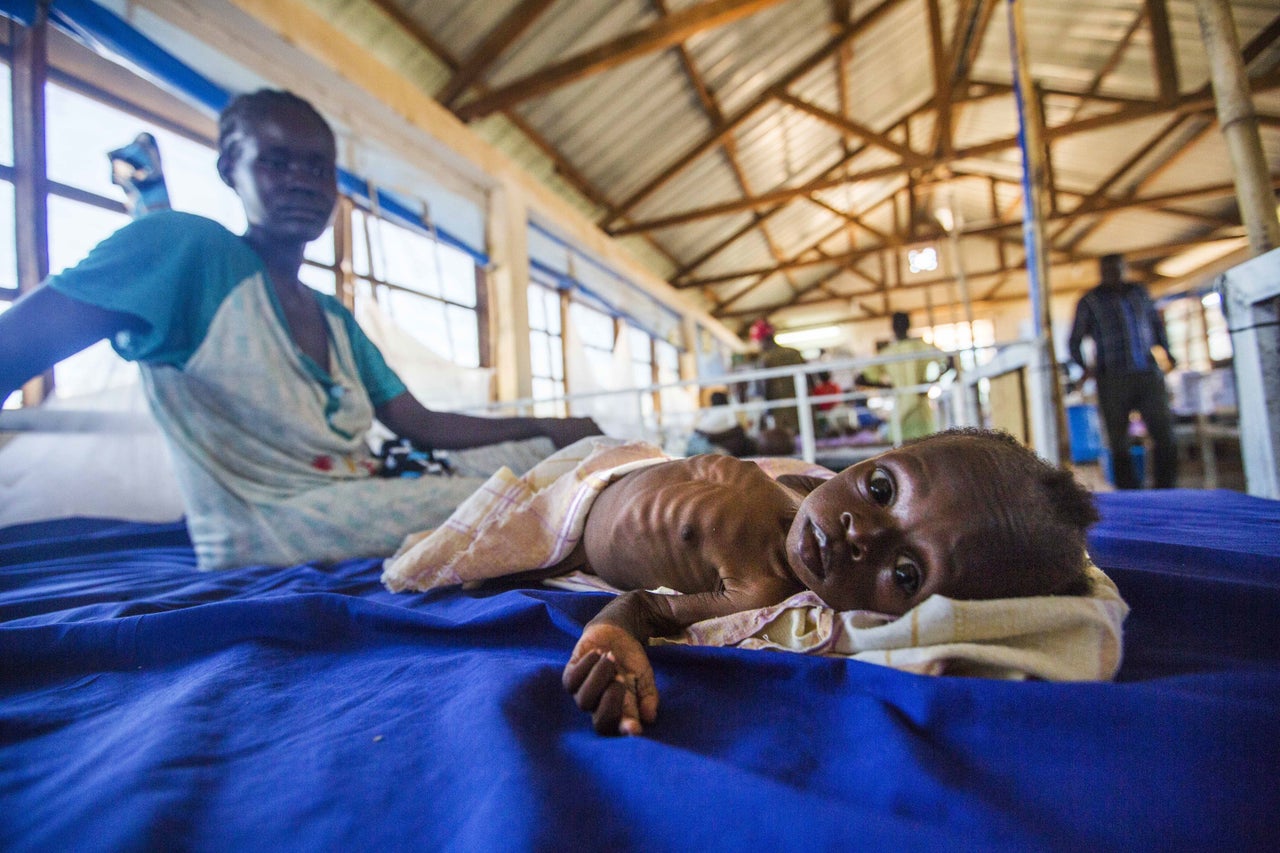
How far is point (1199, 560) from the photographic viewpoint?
95 centimetres

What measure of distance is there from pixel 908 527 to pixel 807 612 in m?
0.18

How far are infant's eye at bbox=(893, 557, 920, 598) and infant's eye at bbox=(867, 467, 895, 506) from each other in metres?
0.08

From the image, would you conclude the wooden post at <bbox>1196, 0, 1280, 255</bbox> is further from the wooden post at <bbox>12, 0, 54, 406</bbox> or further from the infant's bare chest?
the wooden post at <bbox>12, 0, 54, 406</bbox>

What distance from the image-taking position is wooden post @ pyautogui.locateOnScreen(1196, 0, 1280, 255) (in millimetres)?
1511

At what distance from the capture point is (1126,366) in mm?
3527

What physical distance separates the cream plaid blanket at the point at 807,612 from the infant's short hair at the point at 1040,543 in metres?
0.04

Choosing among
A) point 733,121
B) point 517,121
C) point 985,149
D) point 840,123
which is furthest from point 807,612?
point 985,149

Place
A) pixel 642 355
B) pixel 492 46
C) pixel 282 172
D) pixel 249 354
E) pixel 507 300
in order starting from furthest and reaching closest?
1. pixel 642 355
2. pixel 507 300
3. pixel 492 46
4. pixel 282 172
5. pixel 249 354

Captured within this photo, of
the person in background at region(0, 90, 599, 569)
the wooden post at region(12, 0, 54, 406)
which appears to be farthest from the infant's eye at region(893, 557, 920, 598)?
the wooden post at region(12, 0, 54, 406)

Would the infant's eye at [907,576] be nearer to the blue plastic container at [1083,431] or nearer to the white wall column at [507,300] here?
the white wall column at [507,300]

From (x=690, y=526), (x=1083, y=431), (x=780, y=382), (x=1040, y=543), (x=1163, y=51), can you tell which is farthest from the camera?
(x=1083, y=431)

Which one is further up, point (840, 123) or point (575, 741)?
point (840, 123)

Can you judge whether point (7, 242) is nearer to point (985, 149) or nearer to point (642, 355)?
point (642, 355)

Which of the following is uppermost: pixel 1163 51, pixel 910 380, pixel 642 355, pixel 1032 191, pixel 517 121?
pixel 1163 51
